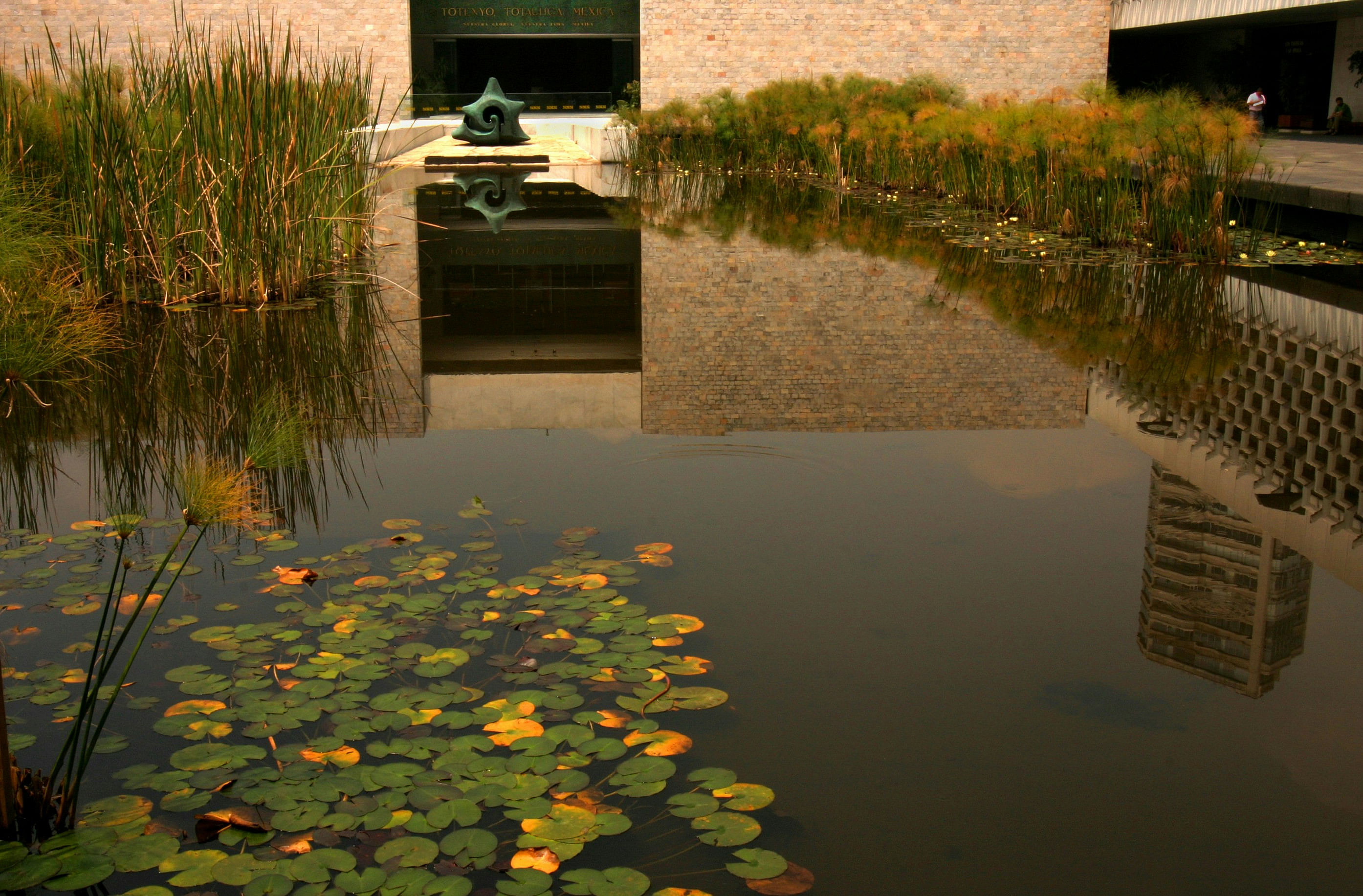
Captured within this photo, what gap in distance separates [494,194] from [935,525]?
11354 mm

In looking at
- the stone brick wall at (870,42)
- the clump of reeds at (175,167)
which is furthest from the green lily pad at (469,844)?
the stone brick wall at (870,42)

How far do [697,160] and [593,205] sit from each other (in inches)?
205

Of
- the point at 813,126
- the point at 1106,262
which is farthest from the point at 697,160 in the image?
the point at 1106,262

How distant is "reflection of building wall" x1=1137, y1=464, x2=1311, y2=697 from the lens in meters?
2.80

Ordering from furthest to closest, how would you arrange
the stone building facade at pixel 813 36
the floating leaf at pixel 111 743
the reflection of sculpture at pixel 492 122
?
the stone building facade at pixel 813 36 → the reflection of sculpture at pixel 492 122 → the floating leaf at pixel 111 743

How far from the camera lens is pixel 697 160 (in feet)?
57.5

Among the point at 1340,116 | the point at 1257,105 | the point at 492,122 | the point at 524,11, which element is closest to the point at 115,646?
the point at 492,122

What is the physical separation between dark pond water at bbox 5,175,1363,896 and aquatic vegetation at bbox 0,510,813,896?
2.1 inches

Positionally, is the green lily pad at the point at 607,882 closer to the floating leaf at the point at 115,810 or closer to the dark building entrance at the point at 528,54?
the floating leaf at the point at 115,810

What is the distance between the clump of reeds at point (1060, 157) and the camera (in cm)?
838

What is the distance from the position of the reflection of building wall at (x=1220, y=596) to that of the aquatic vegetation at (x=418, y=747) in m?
1.06

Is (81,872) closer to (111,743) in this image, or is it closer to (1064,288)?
(111,743)

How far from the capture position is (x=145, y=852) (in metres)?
2.01

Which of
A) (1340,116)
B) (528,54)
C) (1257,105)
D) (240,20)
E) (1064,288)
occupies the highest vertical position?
(528,54)
